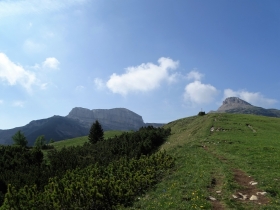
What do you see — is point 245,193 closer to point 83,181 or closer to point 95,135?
point 83,181

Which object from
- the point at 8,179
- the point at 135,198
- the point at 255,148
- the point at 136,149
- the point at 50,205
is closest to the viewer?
the point at 50,205

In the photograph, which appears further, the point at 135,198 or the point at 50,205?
the point at 135,198

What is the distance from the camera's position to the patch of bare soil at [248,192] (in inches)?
660

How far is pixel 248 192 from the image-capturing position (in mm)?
18438

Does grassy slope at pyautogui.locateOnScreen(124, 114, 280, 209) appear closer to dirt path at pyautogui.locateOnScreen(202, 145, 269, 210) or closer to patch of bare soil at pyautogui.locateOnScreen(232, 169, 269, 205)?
dirt path at pyautogui.locateOnScreen(202, 145, 269, 210)

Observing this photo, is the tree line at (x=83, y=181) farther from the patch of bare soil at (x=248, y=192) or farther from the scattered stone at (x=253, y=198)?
the scattered stone at (x=253, y=198)

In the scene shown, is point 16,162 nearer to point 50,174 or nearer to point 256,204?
point 50,174

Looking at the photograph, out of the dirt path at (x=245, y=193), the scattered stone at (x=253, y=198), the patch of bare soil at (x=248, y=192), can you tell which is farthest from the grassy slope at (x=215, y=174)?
the scattered stone at (x=253, y=198)

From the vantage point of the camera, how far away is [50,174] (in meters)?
38.3

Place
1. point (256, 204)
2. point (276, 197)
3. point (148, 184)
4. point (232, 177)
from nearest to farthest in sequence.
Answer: point (256, 204), point (276, 197), point (232, 177), point (148, 184)

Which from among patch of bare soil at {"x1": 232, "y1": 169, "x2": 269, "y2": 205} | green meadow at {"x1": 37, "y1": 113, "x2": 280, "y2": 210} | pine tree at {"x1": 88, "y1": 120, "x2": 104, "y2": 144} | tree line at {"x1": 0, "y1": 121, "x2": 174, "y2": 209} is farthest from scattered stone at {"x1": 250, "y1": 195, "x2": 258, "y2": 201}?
pine tree at {"x1": 88, "y1": 120, "x2": 104, "y2": 144}

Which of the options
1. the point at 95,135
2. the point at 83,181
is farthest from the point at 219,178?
the point at 95,135

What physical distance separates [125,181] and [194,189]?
6.94 meters

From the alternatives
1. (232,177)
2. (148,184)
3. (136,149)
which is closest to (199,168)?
(232,177)
